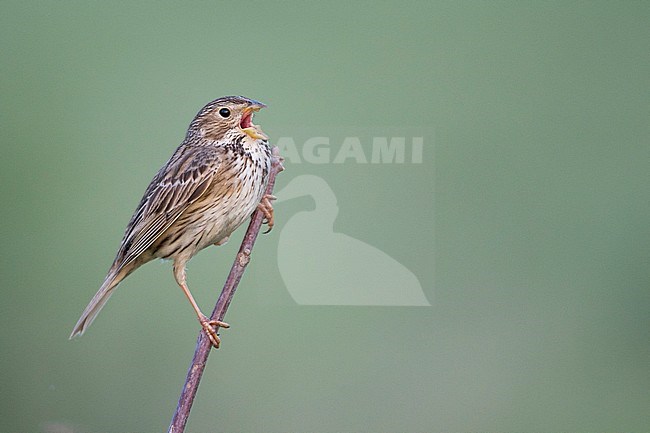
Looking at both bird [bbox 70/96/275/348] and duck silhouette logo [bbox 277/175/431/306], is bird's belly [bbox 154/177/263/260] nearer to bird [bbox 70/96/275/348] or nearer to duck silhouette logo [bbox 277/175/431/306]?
bird [bbox 70/96/275/348]

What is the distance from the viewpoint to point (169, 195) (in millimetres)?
2061

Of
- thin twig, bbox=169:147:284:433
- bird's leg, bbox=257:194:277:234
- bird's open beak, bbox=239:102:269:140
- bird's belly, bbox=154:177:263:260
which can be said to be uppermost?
bird's open beak, bbox=239:102:269:140

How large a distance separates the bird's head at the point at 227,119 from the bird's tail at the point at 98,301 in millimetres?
418

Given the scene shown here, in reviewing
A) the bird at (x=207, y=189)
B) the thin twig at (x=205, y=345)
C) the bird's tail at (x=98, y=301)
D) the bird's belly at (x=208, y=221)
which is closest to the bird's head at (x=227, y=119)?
the bird at (x=207, y=189)

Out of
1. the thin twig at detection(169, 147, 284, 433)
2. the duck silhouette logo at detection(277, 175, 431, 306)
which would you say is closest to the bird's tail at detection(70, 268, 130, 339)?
the thin twig at detection(169, 147, 284, 433)

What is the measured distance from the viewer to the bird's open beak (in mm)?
2004

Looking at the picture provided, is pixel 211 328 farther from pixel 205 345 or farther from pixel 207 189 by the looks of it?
pixel 207 189

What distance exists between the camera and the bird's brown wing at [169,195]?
1994 millimetres

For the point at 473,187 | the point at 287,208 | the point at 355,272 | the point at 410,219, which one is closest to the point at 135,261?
the point at 287,208

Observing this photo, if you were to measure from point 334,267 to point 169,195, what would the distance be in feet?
3.29

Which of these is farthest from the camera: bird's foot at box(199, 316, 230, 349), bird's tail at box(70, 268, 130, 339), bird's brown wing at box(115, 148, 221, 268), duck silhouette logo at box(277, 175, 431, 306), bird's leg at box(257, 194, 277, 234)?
A: duck silhouette logo at box(277, 175, 431, 306)

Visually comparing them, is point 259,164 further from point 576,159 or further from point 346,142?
point 576,159

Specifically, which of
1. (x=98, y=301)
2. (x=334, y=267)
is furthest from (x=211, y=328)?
(x=334, y=267)

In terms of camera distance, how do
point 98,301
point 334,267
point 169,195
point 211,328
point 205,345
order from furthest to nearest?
point 334,267 < point 169,195 < point 98,301 < point 211,328 < point 205,345
